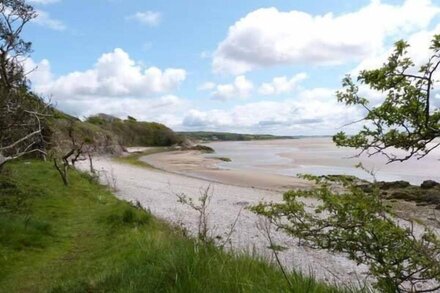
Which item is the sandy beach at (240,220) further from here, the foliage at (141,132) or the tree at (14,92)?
the foliage at (141,132)

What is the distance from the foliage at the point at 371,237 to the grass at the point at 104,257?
0.69 meters

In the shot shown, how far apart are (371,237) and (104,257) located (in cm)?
671

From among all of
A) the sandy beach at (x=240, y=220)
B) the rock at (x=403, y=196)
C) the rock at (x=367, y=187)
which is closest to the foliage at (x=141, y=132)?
the sandy beach at (x=240, y=220)

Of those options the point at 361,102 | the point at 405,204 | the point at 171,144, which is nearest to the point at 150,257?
the point at 361,102

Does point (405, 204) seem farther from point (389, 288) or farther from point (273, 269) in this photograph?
point (389, 288)

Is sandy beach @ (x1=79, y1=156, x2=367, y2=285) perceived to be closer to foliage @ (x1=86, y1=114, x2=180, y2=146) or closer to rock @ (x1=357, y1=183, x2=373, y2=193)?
rock @ (x1=357, y1=183, x2=373, y2=193)

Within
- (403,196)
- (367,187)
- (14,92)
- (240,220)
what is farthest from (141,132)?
(367,187)

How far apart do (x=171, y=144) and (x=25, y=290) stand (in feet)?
329

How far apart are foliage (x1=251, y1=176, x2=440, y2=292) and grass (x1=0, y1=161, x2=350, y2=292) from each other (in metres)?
0.69

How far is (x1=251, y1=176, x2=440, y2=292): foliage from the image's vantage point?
4.10 meters

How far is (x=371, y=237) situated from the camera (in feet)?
15.0

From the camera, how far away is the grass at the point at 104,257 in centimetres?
588

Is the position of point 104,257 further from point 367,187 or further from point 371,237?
point 371,237

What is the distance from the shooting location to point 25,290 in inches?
320
